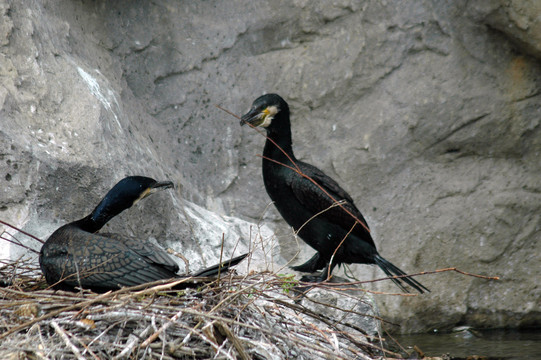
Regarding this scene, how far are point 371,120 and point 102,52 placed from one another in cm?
200

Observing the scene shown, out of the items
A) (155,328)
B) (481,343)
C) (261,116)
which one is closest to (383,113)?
(261,116)

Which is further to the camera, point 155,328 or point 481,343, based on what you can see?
point 481,343

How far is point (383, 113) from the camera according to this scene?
19.9 ft

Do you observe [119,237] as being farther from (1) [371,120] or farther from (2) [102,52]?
(1) [371,120]

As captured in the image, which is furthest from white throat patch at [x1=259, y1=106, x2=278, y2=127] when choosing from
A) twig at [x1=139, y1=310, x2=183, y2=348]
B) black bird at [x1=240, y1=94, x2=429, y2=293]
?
twig at [x1=139, y1=310, x2=183, y2=348]

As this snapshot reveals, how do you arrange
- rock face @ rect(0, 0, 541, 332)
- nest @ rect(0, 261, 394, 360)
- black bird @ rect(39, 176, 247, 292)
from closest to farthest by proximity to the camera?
nest @ rect(0, 261, 394, 360)
black bird @ rect(39, 176, 247, 292)
rock face @ rect(0, 0, 541, 332)

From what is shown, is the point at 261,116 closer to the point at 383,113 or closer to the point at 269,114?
the point at 269,114

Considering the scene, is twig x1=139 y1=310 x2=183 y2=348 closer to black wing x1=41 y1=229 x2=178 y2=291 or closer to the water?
black wing x1=41 y1=229 x2=178 y2=291

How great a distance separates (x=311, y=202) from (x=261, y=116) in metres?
0.62

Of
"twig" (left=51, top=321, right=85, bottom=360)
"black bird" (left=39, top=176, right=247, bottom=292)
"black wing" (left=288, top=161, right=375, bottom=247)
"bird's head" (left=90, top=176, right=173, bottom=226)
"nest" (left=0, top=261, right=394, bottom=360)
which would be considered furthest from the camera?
"black wing" (left=288, top=161, right=375, bottom=247)

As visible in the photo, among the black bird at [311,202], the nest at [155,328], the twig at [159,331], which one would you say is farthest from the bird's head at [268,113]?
the twig at [159,331]

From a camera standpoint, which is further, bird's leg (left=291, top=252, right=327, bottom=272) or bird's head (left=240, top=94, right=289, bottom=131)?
bird's leg (left=291, top=252, right=327, bottom=272)

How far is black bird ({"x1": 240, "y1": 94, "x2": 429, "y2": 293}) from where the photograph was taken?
4.84 m

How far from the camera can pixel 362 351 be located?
12.1 feet
